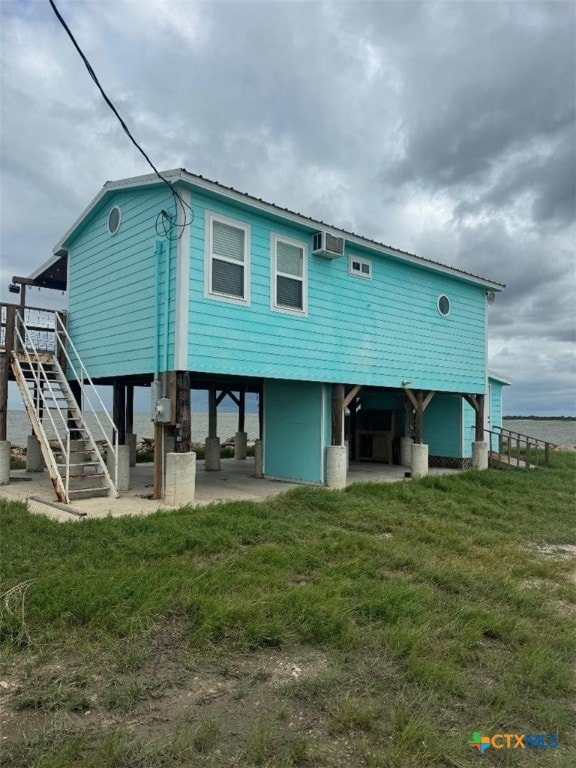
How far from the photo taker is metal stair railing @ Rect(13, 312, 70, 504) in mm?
8648

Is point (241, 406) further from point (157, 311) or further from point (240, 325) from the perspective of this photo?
point (157, 311)

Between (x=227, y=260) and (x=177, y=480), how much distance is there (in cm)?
373

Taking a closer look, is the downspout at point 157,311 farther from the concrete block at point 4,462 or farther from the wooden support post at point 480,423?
the wooden support post at point 480,423

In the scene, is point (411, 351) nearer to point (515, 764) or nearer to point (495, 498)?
point (495, 498)

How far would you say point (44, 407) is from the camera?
9336mm

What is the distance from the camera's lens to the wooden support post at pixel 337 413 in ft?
38.5

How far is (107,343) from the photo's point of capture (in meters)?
10.7

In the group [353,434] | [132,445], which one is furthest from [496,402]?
[132,445]

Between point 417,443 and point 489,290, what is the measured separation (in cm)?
514

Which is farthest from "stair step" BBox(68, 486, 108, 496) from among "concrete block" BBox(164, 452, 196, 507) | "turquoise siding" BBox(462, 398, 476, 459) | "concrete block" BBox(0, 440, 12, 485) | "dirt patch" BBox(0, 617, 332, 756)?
"turquoise siding" BBox(462, 398, 476, 459)

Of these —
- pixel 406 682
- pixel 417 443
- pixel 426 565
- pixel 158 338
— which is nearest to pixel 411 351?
pixel 417 443

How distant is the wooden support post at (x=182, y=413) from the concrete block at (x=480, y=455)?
9656mm

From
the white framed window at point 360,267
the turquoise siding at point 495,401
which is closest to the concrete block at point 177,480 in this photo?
the white framed window at point 360,267

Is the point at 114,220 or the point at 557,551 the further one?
the point at 114,220
